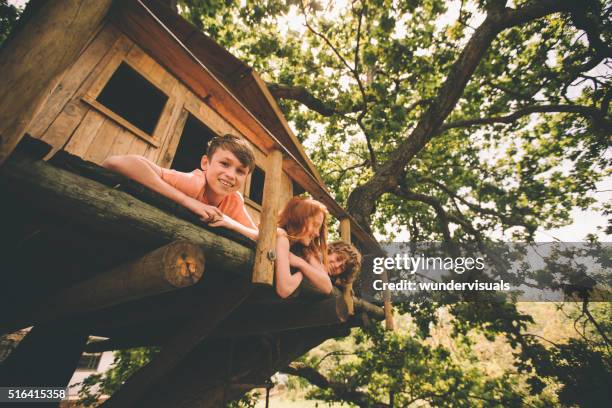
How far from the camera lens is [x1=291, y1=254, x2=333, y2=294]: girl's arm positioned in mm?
2307

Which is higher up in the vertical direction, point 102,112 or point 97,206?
point 102,112

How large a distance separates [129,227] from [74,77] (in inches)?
111

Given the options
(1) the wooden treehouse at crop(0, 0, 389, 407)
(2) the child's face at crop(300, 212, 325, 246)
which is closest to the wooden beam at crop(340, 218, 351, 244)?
(1) the wooden treehouse at crop(0, 0, 389, 407)

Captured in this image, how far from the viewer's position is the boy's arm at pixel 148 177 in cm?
153

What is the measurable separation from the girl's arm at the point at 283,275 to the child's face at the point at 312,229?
425mm

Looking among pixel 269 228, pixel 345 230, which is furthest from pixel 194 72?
pixel 345 230

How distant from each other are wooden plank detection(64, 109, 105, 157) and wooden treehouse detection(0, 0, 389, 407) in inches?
0.6

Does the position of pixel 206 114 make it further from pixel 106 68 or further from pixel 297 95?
pixel 297 95

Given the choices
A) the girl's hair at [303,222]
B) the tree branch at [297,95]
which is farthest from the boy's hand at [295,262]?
the tree branch at [297,95]

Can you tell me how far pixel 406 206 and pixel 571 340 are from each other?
5.50 m

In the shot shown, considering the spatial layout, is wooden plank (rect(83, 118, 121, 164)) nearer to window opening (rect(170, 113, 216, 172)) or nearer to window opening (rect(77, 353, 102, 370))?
window opening (rect(170, 113, 216, 172))

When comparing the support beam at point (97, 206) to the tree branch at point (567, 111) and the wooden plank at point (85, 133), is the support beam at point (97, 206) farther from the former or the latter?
the tree branch at point (567, 111)

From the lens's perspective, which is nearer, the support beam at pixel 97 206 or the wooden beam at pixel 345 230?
the support beam at pixel 97 206

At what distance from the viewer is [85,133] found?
2.93 m
